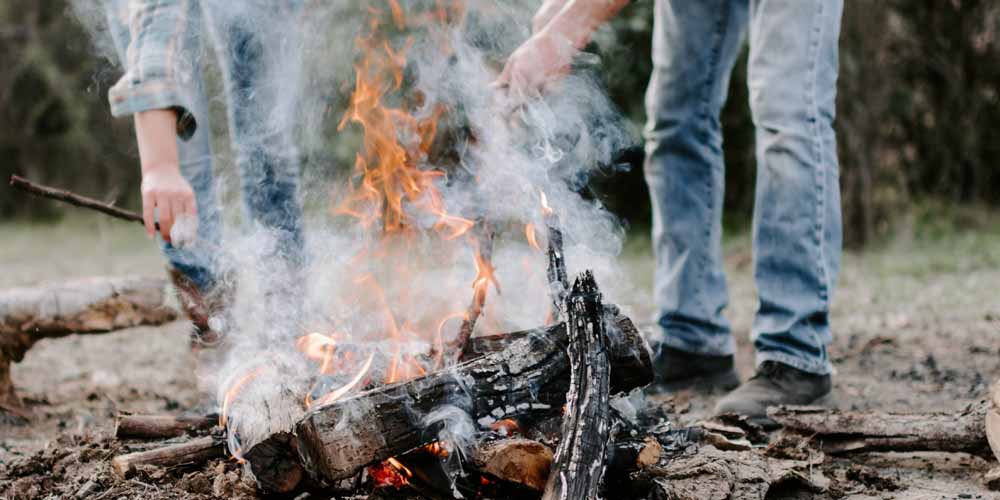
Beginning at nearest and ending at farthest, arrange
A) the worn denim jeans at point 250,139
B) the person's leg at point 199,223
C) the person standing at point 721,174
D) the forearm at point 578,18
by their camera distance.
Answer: the forearm at point 578,18, the person standing at point 721,174, the person's leg at point 199,223, the worn denim jeans at point 250,139

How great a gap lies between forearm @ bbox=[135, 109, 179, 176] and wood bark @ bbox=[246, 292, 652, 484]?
1.05 meters

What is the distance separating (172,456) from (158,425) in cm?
29

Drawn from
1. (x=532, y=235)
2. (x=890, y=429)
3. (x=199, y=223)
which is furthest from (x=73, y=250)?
(x=890, y=429)

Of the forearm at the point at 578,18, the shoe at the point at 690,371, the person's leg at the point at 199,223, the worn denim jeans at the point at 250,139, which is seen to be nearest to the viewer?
the forearm at the point at 578,18

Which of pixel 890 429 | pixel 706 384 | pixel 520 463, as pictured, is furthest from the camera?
pixel 706 384

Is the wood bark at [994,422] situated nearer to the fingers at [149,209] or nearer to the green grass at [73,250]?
the fingers at [149,209]

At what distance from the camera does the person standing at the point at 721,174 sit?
3061mm

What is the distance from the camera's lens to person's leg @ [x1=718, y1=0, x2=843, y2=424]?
3.07 metres

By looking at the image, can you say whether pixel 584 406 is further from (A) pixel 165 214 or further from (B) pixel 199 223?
(B) pixel 199 223

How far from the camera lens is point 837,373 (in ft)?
12.5

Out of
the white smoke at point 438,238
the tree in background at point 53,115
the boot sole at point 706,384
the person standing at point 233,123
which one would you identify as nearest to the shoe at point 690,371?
the boot sole at point 706,384

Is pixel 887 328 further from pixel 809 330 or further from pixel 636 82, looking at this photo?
pixel 636 82

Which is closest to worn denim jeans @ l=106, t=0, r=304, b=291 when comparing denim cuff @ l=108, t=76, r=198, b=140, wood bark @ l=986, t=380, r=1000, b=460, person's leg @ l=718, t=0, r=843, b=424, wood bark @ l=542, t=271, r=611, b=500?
denim cuff @ l=108, t=76, r=198, b=140

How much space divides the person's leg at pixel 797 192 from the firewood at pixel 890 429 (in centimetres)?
44
